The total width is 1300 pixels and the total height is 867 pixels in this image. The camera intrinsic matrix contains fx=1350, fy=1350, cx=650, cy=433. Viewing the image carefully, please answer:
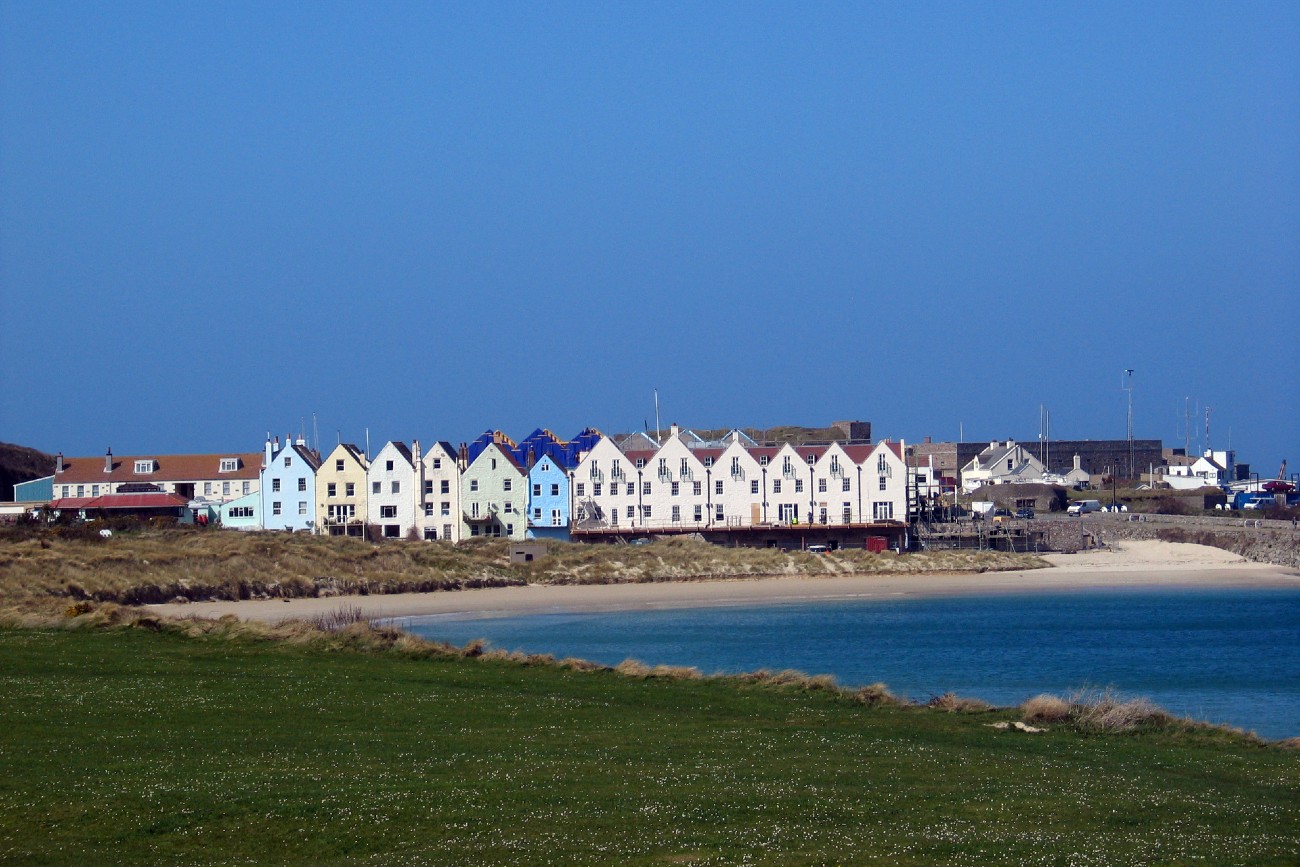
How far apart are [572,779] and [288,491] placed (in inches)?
2559

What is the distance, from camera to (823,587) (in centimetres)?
5900

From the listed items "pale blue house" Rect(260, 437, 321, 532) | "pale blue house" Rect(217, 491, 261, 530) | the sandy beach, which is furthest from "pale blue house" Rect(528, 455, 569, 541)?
"pale blue house" Rect(217, 491, 261, 530)

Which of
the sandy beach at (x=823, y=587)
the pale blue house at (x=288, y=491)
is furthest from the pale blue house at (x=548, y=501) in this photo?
the sandy beach at (x=823, y=587)

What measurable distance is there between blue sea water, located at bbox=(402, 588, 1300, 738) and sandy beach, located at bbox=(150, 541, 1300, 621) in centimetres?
228

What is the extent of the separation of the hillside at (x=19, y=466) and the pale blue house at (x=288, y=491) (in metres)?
27.1

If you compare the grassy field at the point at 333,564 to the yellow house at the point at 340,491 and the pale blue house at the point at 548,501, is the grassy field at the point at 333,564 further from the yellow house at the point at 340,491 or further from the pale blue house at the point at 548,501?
the yellow house at the point at 340,491

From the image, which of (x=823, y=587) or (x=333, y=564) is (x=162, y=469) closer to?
(x=333, y=564)

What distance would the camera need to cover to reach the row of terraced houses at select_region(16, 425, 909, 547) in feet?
237

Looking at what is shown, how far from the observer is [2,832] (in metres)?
10.5

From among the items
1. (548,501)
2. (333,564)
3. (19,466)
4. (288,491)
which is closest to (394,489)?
(288,491)

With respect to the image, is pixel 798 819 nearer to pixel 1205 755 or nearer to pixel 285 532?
pixel 1205 755

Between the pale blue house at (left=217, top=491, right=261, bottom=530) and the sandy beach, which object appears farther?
the pale blue house at (left=217, top=491, right=261, bottom=530)

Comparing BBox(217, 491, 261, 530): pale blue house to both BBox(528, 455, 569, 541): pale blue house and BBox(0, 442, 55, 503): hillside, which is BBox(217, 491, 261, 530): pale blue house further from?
BBox(0, 442, 55, 503): hillside

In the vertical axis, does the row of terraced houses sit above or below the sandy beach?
above
